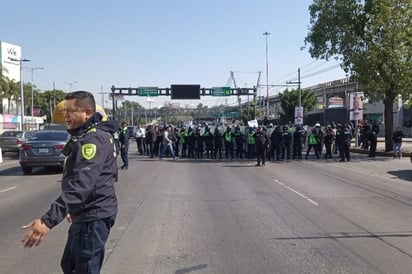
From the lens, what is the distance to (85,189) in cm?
360

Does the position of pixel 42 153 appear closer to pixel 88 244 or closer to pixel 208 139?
pixel 208 139

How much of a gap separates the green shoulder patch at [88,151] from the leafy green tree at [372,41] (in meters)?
23.2

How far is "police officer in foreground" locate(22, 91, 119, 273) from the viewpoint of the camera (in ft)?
11.7

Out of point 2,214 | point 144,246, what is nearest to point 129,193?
point 2,214

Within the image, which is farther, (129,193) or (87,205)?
(129,193)

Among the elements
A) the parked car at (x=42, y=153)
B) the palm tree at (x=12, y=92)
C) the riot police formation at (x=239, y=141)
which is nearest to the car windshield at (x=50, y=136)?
the parked car at (x=42, y=153)

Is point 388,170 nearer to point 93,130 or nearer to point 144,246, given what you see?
point 144,246

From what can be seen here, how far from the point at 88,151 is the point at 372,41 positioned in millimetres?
24453

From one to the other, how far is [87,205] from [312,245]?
430 centimetres

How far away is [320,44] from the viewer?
28.0 meters

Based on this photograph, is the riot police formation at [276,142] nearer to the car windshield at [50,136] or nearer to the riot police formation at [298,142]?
the riot police formation at [298,142]

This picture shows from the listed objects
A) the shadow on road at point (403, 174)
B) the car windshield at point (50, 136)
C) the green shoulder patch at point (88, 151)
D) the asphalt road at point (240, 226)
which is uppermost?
the green shoulder patch at point (88, 151)

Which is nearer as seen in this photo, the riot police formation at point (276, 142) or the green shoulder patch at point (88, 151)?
the green shoulder patch at point (88, 151)

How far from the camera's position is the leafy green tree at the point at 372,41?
24.8 m
